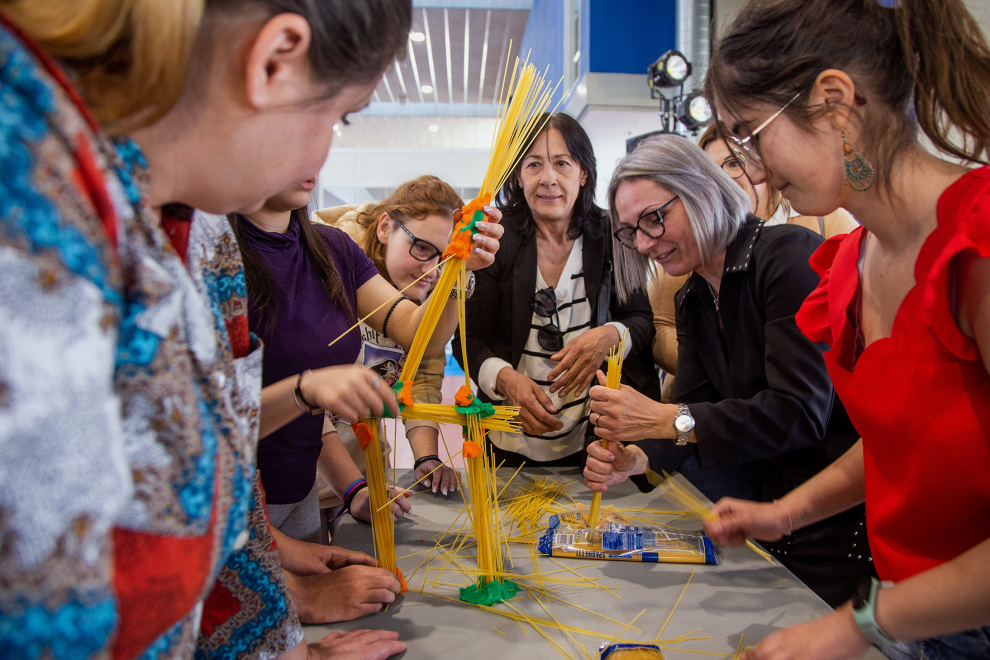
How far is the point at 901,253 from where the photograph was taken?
88 centimetres

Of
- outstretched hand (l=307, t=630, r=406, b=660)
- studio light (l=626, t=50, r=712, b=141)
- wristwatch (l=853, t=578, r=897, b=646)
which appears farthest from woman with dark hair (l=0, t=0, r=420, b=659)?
studio light (l=626, t=50, r=712, b=141)

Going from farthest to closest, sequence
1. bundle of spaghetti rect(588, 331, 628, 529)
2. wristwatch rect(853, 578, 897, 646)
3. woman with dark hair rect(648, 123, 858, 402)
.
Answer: woman with dark hair rect(648, 123, 858, 402) < bundle of spaghetti rect(588, 331, 628, 529) < wristwatch rect(853, 578, 897, 646)

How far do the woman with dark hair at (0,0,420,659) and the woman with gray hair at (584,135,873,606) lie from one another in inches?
37.7

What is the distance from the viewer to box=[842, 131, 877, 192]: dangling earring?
0.85 meters

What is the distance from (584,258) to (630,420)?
2.39 ft

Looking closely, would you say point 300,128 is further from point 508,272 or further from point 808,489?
point 508,272

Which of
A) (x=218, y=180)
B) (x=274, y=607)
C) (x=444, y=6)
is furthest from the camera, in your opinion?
(x=444, y=6)

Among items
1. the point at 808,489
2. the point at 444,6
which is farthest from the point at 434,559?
the point at 444,6

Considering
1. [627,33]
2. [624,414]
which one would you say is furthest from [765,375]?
[627,33]

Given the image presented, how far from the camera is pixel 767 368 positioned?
4.66 ft

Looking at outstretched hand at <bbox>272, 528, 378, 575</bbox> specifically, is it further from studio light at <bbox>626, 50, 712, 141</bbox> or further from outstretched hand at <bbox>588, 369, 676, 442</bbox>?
studio light at <bbox>626, 50, 712, 141</bbox>

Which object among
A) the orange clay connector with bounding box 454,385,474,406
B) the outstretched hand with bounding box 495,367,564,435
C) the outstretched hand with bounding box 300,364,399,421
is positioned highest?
the outstretched hand with bounding box 300,364,399,421

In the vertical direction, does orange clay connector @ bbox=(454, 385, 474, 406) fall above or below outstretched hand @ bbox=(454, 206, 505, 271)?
below

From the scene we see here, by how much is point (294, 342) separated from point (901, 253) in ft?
3.51
